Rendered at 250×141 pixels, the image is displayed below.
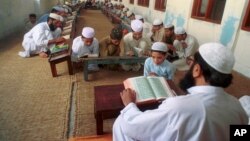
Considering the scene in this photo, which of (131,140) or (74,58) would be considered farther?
(74,58)

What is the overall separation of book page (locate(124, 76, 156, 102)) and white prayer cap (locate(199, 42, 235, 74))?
0.68m

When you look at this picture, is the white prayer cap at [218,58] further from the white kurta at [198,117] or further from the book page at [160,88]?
the book page at [160,88]

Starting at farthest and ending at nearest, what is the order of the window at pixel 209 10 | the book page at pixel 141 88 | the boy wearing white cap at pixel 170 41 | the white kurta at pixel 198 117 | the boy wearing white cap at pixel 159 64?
the window at pixel 209 10
the boy wearing white cap at pixel 170 41
the boy wearing white cap at pixel 159 64
the book page at pixel 141 88
the white kurta at pixel 198 117

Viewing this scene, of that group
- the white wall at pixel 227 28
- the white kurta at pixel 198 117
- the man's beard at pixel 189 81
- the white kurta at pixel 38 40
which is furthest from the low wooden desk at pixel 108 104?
the white kurta at pixel 38 40

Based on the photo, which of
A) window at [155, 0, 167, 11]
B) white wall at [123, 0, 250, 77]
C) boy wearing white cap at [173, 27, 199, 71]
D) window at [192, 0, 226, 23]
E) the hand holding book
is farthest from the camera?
window at [155, 0, 167, 11]

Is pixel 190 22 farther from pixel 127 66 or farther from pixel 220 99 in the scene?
pixel 220 99

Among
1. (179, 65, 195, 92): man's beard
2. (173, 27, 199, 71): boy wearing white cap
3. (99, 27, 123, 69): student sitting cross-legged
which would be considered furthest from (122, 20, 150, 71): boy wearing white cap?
(179, 65, 195, 92): man's beard

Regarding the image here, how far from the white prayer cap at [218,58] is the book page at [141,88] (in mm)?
681

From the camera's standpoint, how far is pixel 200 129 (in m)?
1.06

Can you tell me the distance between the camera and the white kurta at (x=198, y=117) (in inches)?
41.3

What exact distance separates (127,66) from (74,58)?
3.60 feet

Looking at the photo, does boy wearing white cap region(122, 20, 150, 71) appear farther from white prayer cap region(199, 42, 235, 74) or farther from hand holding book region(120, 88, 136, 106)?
white prayer cap region(199, 42, 235, 74)

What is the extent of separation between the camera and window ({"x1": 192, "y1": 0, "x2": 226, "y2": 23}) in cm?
486

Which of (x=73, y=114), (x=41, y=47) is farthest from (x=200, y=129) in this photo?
(x=41, y=47)
